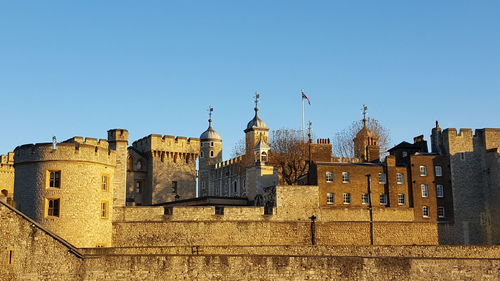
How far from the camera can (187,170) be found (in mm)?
65375

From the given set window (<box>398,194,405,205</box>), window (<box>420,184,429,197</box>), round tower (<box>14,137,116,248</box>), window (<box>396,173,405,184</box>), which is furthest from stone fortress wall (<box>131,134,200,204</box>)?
round tower (<box>14,137,116,248</box>)

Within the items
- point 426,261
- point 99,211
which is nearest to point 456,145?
point 426,261

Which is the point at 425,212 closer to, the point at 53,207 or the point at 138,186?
the point at 138,186

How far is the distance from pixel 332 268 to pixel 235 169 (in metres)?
52.6

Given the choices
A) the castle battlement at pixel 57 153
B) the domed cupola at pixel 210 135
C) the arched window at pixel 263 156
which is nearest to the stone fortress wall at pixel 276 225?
the castle battlement at pixel 57 153

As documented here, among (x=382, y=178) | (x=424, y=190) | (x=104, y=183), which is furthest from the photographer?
(x=424, y=190)

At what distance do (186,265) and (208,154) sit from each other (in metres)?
61.6

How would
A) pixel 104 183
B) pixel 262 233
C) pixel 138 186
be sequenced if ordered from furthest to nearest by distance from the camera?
pixel 138 186 → pixel 262 233 → pixel 104 183

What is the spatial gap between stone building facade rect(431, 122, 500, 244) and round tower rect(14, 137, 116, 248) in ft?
90.2

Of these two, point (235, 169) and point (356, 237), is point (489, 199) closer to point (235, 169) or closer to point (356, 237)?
point (356, 237)

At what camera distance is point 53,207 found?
3334 cm

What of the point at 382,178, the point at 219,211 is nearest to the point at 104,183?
the point at 219,211

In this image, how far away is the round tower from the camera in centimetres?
3322

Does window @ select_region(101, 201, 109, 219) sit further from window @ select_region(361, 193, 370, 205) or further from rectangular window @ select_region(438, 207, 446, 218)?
rectangular window @ select_region(438, 207, 446, 218)
